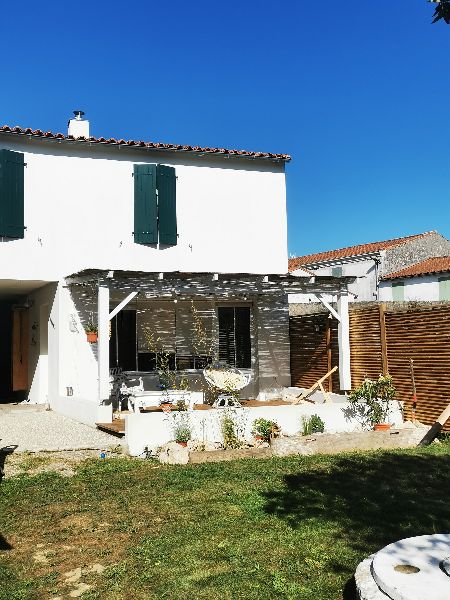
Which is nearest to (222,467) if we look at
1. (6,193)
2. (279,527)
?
(279,527)

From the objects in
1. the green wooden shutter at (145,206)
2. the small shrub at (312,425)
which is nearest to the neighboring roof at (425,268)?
the green wooden shutter at (145,206)

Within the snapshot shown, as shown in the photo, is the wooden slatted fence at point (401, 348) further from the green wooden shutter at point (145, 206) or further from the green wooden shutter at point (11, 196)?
the green wooden shutter at point (11, 196)

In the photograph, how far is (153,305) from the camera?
48.8ft

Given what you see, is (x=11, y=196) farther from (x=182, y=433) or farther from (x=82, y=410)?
(x=182, y=433)

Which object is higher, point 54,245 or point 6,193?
point 6,193

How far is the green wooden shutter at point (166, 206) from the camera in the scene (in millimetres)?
14969

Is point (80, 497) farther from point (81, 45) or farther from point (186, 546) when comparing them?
point (81, 45)

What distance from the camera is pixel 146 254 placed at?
14875 millimetres

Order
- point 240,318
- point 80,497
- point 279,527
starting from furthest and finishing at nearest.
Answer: point 240,318, point 80,497, point 279,527

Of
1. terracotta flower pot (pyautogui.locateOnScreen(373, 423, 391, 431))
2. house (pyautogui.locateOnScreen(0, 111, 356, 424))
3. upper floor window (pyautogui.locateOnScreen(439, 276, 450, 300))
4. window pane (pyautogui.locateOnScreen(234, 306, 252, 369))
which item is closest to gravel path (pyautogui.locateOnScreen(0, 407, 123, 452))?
house (pyautogui.locateOnScreen(0, 111, 356, 424))

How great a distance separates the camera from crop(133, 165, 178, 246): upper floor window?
14.8 m

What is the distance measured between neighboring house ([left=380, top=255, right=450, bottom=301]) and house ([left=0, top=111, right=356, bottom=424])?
1995 centimetres

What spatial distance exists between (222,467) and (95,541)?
3.44 m

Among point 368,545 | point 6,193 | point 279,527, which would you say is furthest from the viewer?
point 6,193
